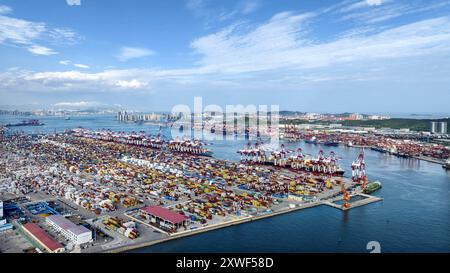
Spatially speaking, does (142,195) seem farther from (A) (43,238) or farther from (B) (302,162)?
(B) (302,162)

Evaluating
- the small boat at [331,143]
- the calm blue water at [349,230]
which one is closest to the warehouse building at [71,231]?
the calm blue water at [349,230]

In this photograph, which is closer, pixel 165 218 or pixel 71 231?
pixel 71 231

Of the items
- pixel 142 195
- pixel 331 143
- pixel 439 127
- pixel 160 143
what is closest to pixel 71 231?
pixel 142 195

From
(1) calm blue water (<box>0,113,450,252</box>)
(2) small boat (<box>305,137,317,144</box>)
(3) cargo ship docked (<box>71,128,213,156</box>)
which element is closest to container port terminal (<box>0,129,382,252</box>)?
(1) calm blue water (<box>0,113,450,252</box>)

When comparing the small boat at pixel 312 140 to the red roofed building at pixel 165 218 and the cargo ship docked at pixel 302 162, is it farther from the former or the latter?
the red roofed building at pixel 165 218

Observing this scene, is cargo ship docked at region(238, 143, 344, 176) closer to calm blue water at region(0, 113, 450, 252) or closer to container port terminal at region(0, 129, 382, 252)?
container port terminal at region(0, 129, 382, 252)
